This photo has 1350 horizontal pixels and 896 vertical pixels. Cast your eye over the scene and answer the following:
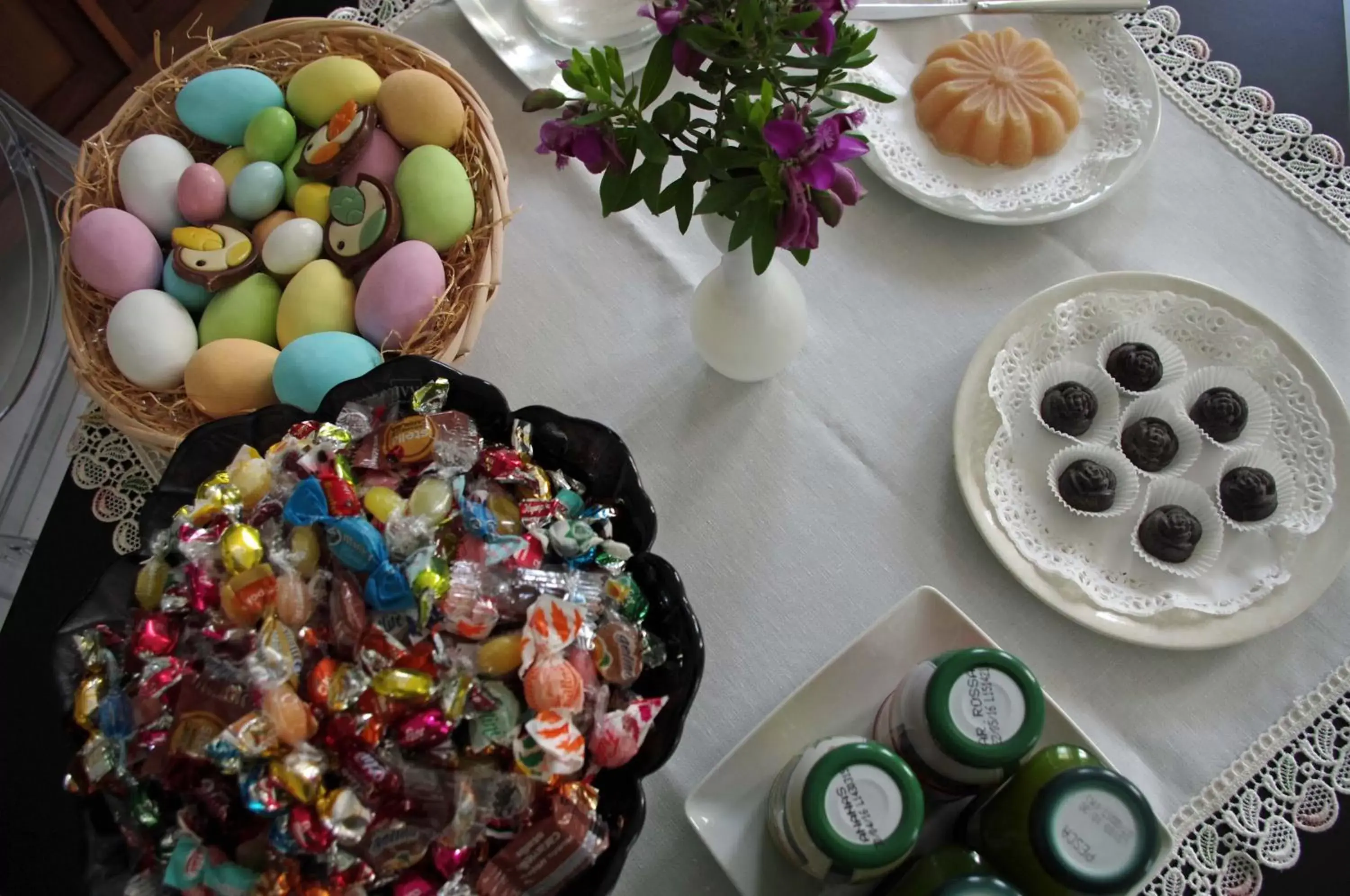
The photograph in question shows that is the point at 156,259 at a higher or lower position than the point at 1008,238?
higher

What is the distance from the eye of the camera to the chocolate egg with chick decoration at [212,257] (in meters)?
0.79

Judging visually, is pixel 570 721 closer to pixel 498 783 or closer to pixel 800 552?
pixel 498 783

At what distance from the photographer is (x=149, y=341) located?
30.2 inches

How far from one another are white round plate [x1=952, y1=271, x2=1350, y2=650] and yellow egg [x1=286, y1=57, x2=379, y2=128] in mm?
618

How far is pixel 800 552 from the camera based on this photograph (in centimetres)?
76

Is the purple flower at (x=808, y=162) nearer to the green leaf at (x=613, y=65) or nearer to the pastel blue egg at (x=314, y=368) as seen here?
the green leaf at (x=613, y=65)

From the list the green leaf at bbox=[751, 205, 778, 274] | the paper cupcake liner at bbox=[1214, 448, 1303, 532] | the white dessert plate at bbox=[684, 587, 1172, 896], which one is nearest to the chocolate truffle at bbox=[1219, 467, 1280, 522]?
the paper cupcake liner at bbox=[1214, 448, 1303, 532]

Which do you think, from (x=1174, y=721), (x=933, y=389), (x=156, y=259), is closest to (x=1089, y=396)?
(x=933, y=389)

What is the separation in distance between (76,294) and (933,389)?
2.61ft

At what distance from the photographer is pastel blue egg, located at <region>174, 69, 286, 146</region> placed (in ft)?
2.76

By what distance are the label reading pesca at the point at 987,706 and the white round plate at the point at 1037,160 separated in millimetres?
462

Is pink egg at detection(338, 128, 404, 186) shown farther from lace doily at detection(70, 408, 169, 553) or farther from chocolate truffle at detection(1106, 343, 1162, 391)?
chocolate truffle at detection(1106, 343, 1162, 391)

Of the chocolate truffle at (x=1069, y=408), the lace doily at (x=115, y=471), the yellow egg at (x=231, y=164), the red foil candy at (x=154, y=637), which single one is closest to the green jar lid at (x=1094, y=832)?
the chocolate truffle at (x=1069, y=408)

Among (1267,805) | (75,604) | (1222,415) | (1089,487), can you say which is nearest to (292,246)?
(75,604)
